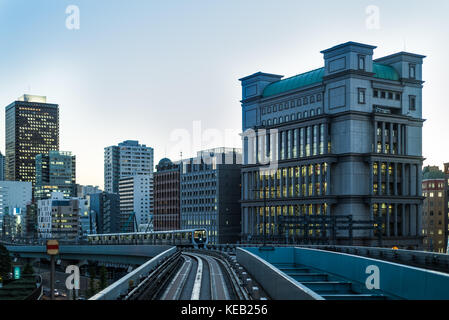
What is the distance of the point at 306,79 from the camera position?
15112 cm

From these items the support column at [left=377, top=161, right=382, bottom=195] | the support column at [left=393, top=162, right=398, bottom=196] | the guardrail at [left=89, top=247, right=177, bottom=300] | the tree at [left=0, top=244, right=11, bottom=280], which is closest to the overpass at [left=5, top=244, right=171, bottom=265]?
the tree at [left=0, top=244, right=11, bottom=280]

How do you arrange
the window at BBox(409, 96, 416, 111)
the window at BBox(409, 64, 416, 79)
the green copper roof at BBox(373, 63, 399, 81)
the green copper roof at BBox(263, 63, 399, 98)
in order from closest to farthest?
the green copper roof at BBox(373, 63, 399, 81)
the green copper roof at BBox(263, 63, 399, 98)
the window at BBox(409, 64, 416, 79)
the window at BBox(409, 96, 416, 111)

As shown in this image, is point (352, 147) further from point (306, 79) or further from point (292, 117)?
point (306, 79)

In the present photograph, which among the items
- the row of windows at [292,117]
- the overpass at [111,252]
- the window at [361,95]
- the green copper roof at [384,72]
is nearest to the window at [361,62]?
the window at [361,95]

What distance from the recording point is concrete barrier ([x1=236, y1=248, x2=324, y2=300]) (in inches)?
816

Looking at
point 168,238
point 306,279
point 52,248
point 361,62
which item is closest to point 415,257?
point 306,279

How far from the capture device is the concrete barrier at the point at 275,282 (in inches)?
816

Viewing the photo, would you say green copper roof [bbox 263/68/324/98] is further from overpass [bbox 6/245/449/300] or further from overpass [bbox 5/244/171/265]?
overpass [bbox 6/245/449/300]

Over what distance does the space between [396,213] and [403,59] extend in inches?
1479

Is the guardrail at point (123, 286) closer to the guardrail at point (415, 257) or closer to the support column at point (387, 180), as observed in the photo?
the guardrail at point (415, 257)

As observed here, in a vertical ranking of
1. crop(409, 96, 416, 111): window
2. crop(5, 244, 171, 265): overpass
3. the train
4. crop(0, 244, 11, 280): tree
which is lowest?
crop(0, 244, 11, 280): tree

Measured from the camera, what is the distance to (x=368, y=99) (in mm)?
136625

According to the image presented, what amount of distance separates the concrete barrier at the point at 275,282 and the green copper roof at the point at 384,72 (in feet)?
329
